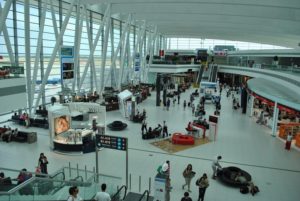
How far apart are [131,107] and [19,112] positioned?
381 inches

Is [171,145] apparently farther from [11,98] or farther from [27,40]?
[27,40]

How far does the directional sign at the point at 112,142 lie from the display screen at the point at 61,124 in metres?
6.04

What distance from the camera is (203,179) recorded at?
11445 millimetres

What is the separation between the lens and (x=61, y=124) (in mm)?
18203

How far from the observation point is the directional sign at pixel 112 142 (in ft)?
40.4

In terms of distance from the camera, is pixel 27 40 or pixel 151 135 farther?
pixel 27 40

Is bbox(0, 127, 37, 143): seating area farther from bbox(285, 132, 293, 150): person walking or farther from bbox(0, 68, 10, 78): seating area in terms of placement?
bbox(285, 132, 293, 150): person walking

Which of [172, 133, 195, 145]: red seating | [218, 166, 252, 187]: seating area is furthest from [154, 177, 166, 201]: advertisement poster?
[172, 133, 195, 145]: red seating

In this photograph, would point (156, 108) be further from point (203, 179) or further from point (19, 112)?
point (203, 179)

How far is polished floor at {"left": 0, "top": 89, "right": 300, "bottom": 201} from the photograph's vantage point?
12688 millimetres

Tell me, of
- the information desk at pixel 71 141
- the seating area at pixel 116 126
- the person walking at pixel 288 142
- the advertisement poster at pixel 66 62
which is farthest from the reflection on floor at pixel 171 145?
the advertisement poster at pixel 66 62

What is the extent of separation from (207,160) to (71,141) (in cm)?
819

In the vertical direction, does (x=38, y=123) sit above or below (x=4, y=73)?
below

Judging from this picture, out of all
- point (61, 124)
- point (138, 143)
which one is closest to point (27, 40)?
point (61, 124)
